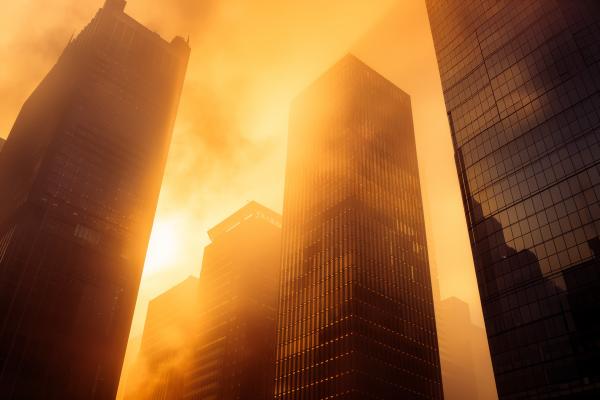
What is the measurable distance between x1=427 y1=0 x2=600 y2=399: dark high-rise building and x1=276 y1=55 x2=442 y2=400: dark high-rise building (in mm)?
44736

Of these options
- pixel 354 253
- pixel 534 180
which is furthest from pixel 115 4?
pixel 534 180

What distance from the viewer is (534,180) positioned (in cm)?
7369

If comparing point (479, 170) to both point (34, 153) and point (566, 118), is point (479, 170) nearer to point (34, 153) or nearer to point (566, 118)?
point (566, 118)

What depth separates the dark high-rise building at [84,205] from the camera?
107 metres

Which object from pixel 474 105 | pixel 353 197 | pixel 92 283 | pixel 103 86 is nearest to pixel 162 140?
pixel 103 86

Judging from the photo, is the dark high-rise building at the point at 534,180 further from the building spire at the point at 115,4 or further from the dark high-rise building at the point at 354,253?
the building spire at the point at 115,4

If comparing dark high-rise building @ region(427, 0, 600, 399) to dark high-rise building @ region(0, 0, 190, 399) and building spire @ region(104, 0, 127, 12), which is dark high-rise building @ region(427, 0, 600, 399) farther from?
building spire @ region(104, 0, 127, 12)

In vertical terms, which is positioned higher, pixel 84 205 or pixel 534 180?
pixel 84 205

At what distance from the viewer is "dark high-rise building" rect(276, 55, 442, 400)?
116 m

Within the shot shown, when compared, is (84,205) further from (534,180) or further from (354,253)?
(534,180)

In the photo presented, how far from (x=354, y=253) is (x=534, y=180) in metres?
57.8

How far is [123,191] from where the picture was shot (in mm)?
130250

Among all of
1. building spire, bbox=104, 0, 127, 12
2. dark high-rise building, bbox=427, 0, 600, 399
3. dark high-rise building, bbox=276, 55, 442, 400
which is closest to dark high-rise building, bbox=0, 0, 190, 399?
building spire, bbox=104, 0, 127, 12

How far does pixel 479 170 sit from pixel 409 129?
84.9 metres
